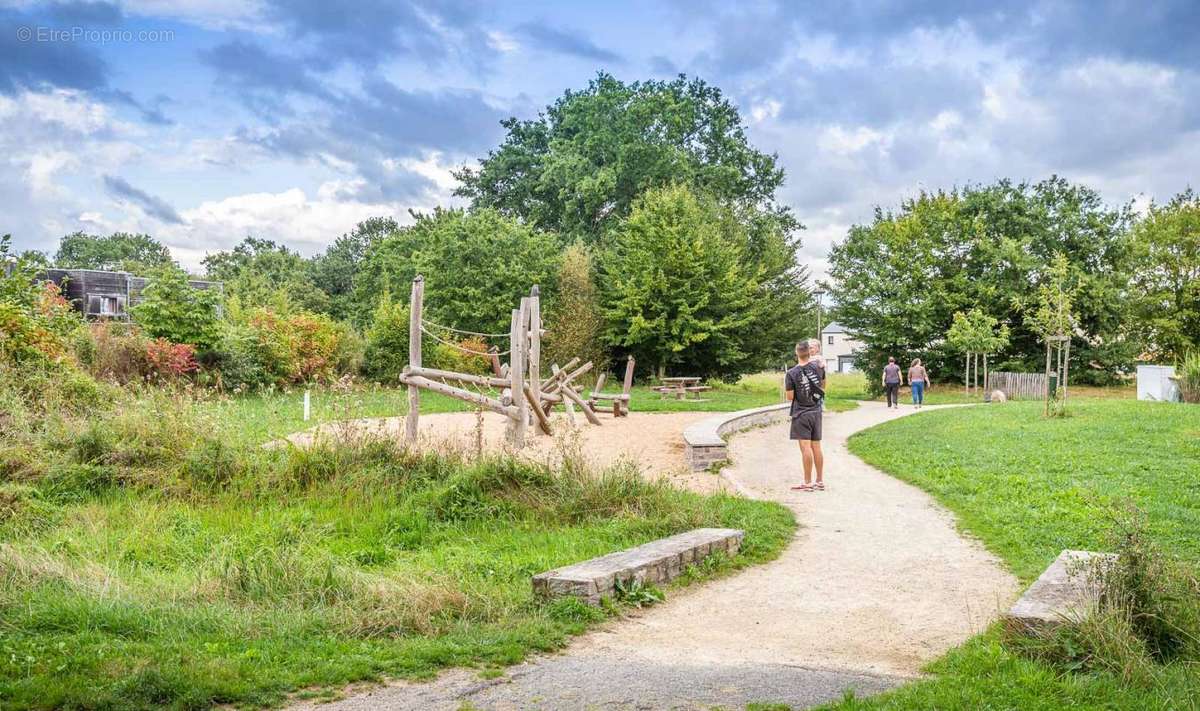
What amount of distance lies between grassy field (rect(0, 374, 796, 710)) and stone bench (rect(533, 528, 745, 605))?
0.47 ft

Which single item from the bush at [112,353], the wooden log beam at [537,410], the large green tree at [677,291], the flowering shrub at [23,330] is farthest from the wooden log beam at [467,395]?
the large green tree at [677,291]

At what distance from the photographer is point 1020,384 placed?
35.2 meters

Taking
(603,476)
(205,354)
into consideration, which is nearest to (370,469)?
(603,476)

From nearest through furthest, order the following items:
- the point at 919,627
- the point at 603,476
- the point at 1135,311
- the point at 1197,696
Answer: the point at 1197,696
the point at 919,627
the point at 603,476
the point at 1135,311

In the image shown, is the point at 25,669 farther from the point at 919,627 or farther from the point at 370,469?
the point at 370,469

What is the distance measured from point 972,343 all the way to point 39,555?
3432 cm

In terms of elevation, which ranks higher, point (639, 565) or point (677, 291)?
point (677, 291)

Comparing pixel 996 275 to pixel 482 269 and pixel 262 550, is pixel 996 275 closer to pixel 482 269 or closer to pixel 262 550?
pixel 482 269

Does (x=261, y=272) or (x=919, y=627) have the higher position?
(x=261, y=272)

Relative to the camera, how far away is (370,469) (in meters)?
10.6

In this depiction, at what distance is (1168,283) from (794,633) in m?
45.6

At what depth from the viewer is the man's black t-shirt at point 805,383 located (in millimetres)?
11320

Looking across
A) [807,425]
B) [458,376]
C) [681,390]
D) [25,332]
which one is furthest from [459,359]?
[807,425]

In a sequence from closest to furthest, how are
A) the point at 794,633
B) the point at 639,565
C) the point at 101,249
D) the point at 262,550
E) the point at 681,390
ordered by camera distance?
the point at 794,633, the point at 639,565, the point at 262,550, the point at 681,390, the point at 101,249
